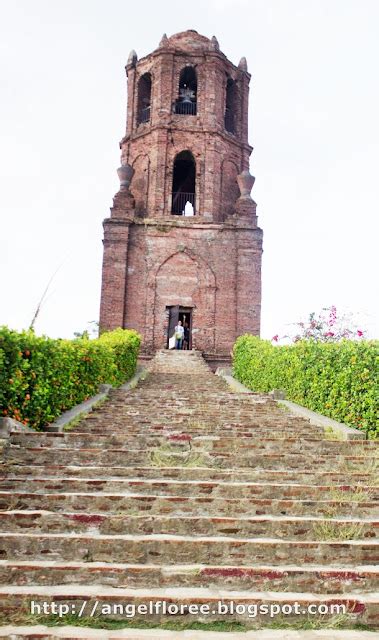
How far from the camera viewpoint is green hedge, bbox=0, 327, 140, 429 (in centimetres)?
705

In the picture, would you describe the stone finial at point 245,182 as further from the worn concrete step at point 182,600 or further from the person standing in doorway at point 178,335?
the worn concrete step at point 182,600

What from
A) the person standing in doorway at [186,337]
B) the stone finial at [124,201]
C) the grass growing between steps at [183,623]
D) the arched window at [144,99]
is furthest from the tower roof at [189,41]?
the grass growing between steps at [183,623]

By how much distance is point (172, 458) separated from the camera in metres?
6.83

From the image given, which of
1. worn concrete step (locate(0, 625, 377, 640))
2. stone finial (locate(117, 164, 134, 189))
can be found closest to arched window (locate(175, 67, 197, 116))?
stone finial (locate(117, 164, 134, 189))

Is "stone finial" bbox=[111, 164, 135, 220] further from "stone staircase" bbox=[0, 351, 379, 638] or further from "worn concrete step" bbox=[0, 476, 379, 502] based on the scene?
"worn concrete step" bbox=[0, 476, 379, 502]

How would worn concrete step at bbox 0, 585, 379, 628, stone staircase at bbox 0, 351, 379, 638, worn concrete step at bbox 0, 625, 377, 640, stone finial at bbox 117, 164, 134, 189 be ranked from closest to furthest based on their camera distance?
1. worn concrete step at bbox 0, 625, 377, 640
2. worn concrete step at bbox 0, 585, 379, 628
3. stone staircase at bbox 0, 351, 379, 638
4. stone finial at bbox 117, 164, 134, 189

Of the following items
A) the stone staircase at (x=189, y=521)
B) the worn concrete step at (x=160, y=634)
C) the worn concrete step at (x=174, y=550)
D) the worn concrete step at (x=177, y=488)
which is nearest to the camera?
the worn concrete step at (x=160, y=634)

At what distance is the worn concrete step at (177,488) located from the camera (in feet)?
19.1

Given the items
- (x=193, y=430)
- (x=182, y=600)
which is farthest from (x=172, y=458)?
(x=182, y=600)

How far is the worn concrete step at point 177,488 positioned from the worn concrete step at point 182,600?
1.54m

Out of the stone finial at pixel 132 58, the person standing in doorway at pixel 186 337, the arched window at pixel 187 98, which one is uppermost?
the stone finial at pixel 132 58

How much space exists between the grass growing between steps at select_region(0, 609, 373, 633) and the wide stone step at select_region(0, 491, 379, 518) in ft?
4.63

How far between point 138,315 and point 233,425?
1343 cm

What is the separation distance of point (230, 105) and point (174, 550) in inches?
977
